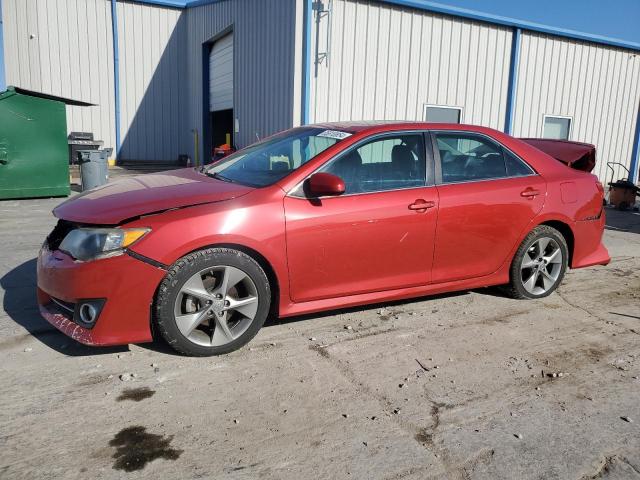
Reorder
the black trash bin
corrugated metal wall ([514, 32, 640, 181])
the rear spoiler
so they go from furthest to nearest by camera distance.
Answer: corrugated metal wall ([514, 32, 640, 181]), the black trash bin, the rear spoiler

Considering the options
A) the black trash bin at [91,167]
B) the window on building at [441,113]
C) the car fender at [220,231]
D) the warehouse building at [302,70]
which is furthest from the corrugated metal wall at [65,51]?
the car fender at [220,231]

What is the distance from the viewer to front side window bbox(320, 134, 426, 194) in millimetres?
3930

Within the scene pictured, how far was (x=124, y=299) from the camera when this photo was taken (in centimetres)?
323

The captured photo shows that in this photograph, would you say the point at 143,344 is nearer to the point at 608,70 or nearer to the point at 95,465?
the point at 95,465

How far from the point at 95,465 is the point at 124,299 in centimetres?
106

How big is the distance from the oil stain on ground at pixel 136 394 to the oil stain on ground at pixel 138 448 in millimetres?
295

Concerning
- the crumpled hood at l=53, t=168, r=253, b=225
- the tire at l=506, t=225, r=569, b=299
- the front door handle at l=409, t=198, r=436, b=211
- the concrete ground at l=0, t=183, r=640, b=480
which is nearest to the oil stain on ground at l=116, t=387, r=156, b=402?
the concrete ground at l=0, t=183, r=640, b=480

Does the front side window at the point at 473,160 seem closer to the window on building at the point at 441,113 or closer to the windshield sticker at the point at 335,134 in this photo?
the windshield sticker at the point at 335,134

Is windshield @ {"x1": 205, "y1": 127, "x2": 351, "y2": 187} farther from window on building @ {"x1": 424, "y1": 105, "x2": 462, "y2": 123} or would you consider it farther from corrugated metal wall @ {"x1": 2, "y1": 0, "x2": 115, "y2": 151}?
corrugated metal wall @ {"x1": 2, "y1": 0, "x2": 115, "y2": 151}

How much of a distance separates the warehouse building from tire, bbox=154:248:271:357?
25.1 ft

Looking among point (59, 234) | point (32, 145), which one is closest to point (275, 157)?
point (59, 234)

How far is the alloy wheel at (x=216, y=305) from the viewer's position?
133 inches

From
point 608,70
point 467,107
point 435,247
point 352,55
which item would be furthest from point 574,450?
point 608,70

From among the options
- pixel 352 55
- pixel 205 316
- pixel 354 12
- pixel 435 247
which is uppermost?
pixel 354 12
